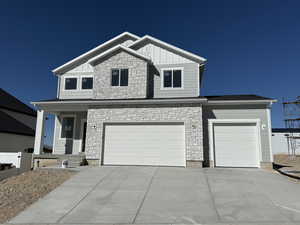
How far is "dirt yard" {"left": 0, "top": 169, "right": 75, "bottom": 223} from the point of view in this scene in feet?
19.3

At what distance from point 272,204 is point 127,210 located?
410cm

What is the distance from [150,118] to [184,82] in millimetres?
3511

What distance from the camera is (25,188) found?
293 inches

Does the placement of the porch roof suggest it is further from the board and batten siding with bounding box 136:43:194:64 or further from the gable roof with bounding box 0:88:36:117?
the gable roof with bounding box 0:88:36:117

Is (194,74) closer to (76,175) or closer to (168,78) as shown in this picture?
(168,78)

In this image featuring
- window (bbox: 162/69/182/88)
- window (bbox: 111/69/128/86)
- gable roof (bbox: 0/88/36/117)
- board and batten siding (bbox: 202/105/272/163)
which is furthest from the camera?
gable roof (bbox: 0/88/36/117)

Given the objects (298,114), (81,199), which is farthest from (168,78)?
(298,114)

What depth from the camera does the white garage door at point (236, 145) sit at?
36.1ft

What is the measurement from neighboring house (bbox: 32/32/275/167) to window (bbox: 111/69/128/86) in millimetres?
64

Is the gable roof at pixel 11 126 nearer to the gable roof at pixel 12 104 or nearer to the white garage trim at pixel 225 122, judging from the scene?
the gable roof at pixel 12 104

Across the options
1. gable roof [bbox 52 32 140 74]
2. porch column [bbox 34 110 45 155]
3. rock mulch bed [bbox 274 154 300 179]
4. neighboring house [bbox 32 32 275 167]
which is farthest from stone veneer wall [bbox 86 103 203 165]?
gable roof [bbox 52 32 140 74]

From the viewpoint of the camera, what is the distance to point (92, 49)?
1510cm

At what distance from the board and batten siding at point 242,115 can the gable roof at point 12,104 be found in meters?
21.3

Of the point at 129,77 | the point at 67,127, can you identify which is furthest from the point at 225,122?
the point at 67,127
